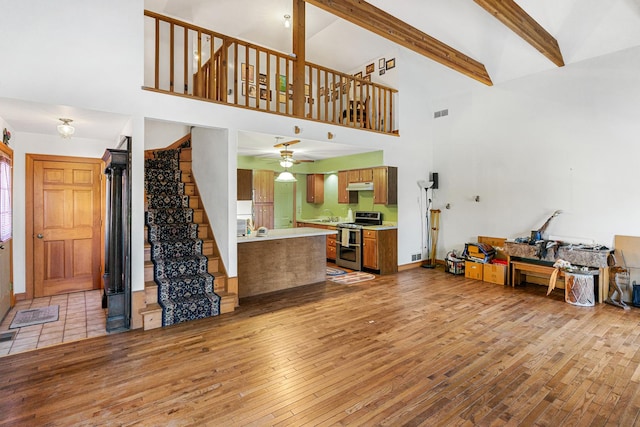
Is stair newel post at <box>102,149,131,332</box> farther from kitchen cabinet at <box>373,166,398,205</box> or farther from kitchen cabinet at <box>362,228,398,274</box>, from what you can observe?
kitchen cabinet at <box>373,166,398,205</box>

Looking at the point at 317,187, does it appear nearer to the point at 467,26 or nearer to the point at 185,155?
the point at 185,155

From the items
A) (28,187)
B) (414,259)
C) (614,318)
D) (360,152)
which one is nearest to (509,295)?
(614,318)

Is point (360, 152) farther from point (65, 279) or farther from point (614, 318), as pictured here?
point (65, 279)

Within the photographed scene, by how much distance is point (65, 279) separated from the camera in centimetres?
500

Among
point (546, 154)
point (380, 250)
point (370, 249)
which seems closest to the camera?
point (546, 154)

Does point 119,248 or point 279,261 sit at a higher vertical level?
→ point 119,248

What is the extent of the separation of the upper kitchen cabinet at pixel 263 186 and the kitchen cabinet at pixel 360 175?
2.13 m

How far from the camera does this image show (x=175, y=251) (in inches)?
181

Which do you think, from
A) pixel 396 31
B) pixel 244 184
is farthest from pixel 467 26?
pixel 244 184

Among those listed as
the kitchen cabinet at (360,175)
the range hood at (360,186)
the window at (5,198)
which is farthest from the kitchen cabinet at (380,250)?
the window at (5,198)

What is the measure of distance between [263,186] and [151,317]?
4.89m

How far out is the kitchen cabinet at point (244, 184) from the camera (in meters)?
7.58

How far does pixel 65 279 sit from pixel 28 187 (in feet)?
4.80

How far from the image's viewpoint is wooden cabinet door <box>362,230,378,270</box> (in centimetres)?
649
